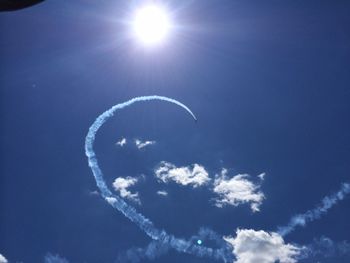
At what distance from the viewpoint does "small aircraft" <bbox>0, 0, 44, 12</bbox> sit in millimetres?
70125

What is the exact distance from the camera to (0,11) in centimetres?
7294

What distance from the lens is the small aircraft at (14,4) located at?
2761 inches

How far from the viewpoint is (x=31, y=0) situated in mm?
70125

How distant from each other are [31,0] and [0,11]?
7.22 meters

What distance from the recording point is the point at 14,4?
70.7 meters
